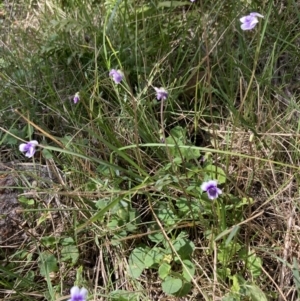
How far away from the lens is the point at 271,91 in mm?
1741

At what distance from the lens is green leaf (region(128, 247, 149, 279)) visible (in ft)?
4.55

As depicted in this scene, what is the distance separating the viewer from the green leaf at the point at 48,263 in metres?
1.42

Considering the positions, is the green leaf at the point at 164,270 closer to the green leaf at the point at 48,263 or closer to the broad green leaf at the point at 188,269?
the broad green leaf at the point at 188,269

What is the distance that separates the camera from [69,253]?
1.47 metres

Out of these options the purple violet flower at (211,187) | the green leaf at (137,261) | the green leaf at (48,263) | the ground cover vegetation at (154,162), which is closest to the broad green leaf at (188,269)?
the ground cover vegetation at (154,162)

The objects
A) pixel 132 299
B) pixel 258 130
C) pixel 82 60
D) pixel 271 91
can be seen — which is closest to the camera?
pixel 132 299

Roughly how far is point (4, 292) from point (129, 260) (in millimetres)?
334

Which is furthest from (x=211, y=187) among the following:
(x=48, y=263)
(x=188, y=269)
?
(x=48, y=263)

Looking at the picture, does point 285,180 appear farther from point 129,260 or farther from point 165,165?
point 129,260

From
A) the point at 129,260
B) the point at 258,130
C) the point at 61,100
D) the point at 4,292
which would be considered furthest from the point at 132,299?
the point at 61,100

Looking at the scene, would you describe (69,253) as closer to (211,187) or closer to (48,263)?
(48,263)

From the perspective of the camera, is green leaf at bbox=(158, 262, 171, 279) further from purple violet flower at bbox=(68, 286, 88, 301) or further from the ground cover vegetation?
purple violet flower at bbox=(68, 286, 88, 301)

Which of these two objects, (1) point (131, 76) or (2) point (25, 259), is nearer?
(2) point (25, 259)

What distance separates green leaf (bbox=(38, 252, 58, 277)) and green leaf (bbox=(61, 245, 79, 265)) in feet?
0.09
